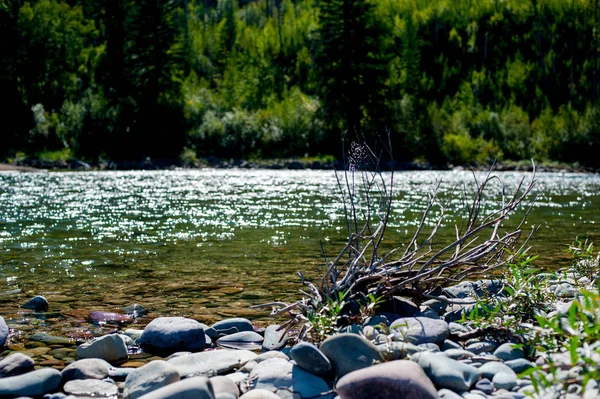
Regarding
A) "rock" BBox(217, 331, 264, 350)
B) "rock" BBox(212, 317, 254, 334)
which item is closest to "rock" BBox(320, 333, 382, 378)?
"rock" BBox(217, 331, 264, 350)

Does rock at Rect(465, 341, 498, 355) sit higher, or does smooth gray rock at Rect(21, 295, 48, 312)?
rock at Rect(465, 341, 498, 355)

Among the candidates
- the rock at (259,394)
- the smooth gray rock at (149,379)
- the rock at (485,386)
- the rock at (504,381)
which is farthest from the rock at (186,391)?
the rock at (504,381)

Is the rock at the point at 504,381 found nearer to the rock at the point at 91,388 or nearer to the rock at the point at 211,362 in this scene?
the rock at the point at 211,362

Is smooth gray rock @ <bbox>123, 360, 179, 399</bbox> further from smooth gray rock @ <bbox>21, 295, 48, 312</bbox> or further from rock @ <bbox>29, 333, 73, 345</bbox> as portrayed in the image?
smooth gray rock @ <bbox>21, 295, 48, 312</bbox>

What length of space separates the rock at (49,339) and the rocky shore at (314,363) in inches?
0.4

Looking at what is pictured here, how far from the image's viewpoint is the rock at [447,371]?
432 cm

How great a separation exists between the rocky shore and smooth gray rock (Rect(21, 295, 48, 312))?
100 centimetres

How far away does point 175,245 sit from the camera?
12820 mm

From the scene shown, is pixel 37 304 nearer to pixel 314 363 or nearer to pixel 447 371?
pixel 314 363

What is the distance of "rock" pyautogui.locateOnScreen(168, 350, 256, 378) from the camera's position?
5039 mm

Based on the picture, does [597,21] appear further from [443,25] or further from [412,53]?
[412,53]

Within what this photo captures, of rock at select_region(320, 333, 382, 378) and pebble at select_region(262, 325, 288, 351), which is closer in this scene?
rock at select_region(320, 333, 382, 378)

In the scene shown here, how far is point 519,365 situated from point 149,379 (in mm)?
2856

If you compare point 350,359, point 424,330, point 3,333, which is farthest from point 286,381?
point 3,333
